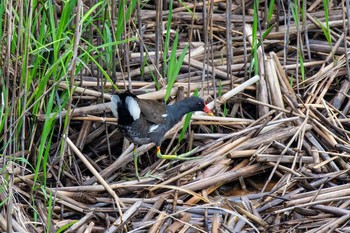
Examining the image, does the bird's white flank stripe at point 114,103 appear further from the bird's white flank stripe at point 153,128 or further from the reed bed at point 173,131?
the bird's white flank stripe at point 153,128

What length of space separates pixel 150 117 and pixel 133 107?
0.37 meters

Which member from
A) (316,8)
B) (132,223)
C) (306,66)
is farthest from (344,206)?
(316,8)

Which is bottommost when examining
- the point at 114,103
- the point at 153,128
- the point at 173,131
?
the point at 173,131

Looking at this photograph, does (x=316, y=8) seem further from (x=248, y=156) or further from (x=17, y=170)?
(x=17, y=170)

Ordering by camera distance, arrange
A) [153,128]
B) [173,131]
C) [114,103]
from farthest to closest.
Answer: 1. [173,131]
2. [153,128]
3. [114,103]

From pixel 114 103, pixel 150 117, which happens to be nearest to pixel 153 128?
pixel 150 117

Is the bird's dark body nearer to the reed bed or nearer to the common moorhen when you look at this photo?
the common moorhen

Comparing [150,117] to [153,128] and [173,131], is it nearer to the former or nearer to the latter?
[153,128]

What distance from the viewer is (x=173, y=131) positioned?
18.8 ft

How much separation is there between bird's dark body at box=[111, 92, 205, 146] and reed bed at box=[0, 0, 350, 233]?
0.12 metres

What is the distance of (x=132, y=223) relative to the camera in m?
4.61

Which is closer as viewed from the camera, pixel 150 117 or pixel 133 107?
pixel 133 107

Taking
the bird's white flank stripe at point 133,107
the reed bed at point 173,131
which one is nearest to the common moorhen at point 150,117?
the bird's white flank stripe at point 133,107

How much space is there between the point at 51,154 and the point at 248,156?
1330 mm
